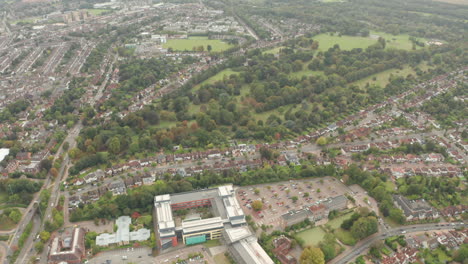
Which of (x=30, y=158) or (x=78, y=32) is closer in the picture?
(x=30, y=158)

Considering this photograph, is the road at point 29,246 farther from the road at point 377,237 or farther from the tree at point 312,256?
the road at point 377,237

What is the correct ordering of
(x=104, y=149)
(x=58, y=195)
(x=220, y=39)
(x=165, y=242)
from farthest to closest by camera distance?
1. (x=220, y=39)
2. (x=104, y=149)
3. (x=58, y=195)
4. (x=165, y=242)

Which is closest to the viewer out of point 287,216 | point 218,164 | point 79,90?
point 287,216

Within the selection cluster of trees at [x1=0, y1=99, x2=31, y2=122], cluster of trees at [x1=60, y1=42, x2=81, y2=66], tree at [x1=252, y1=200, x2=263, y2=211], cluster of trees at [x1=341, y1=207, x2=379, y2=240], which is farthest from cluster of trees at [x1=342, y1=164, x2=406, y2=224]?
cluster of trees at [x1=60, y1=42, x2=81, y2=66]

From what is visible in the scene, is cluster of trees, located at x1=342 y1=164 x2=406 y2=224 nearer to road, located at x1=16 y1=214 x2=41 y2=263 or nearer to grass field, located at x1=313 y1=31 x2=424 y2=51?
road, located at x1=16 y1=214 x2=41 y2=263

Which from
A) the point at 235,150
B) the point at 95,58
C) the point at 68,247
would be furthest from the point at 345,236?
the point at 95,58

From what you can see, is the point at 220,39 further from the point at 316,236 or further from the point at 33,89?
the point at 316,236

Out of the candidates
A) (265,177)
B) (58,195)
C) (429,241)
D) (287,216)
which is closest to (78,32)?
(58,195)
